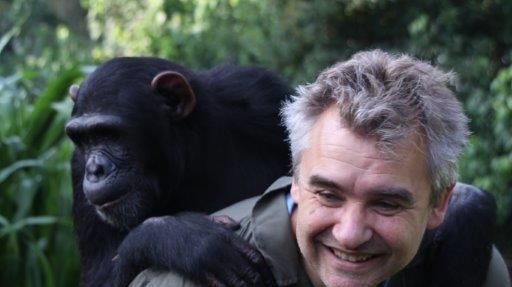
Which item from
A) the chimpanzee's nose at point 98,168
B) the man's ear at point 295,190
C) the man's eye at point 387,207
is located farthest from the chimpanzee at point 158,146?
the man's eye at point 387,207

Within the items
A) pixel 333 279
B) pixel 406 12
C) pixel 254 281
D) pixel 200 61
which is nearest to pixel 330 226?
pixel 333 279

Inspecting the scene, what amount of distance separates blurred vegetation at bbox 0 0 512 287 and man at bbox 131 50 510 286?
3.78m

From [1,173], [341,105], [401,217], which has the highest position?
[341,105]

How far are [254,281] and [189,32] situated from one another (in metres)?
8.19

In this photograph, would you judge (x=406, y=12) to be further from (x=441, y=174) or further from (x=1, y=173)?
(x=441, y=174)

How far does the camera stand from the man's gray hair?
100 inches

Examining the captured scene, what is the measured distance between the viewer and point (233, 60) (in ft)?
27.4

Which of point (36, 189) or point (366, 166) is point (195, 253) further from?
point (36, 189)

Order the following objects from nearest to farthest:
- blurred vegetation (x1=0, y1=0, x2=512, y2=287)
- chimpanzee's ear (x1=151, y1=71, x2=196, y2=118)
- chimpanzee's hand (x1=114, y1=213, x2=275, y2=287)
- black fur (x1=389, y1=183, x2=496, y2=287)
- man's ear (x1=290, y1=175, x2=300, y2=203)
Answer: man's ear (x1=290, y1=175, x2=300, y2=203) → chimpanzee's hand (x1=114, y1=213, x2=275, y2=287) → black fur (x1=389, y1=183, x2=496, y2=287) → chimpanzee's ear (x1=151, y1=71, x2=196, y2=118) → blurred vegetation (x1=0, y1=0, x2=512, y2=287)

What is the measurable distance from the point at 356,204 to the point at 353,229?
0.21ft

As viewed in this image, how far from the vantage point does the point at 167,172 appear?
4.53m

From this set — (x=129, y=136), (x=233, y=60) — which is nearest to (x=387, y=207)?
(x=129, y=136)

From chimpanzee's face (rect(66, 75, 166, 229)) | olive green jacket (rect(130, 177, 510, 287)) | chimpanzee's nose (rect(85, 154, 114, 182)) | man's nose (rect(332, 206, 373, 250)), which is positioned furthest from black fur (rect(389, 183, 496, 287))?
chimpanzee's nose (rect(85, 154, 114, 182))

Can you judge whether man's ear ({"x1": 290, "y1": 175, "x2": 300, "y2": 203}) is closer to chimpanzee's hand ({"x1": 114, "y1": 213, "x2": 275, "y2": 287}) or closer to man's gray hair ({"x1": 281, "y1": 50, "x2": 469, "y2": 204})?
man's gray hair ({"x1": 281, "y1": 50, "x2": 469, "y2": 204})
